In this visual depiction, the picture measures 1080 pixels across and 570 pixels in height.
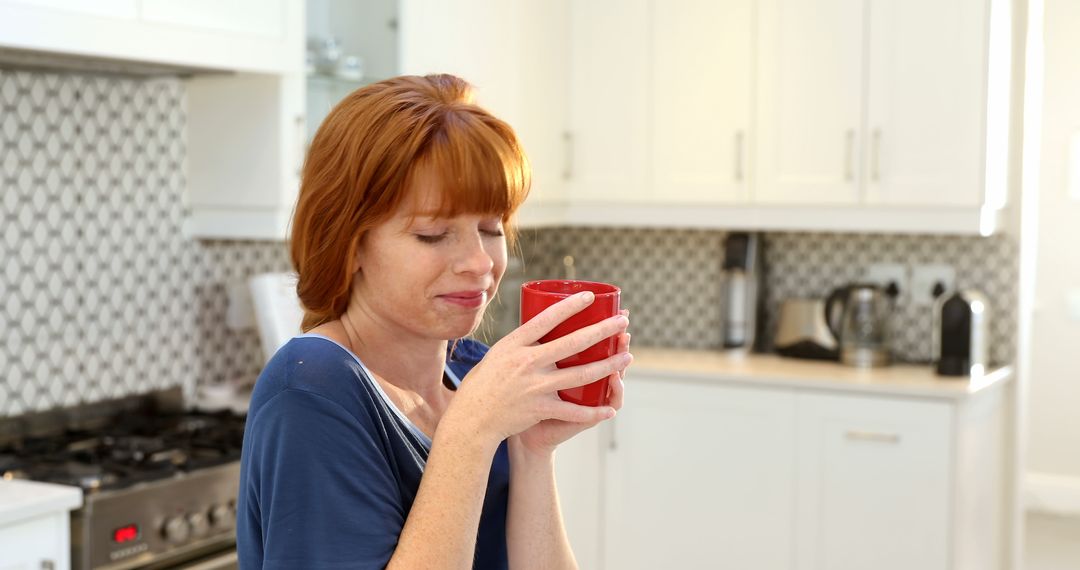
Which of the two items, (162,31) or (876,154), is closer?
(162,31)

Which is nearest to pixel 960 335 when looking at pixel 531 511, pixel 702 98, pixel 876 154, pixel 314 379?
pixel 876 154

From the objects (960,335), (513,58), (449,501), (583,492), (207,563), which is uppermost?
(513,58)

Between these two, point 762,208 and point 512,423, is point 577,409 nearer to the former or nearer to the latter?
point 512,423

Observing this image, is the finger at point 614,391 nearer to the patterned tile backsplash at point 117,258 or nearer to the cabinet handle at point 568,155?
the patterned tile backsplash at point 117,258

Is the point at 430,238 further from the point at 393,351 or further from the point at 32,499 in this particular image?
the point at 32,499

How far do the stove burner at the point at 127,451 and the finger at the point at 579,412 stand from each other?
5.22 ft

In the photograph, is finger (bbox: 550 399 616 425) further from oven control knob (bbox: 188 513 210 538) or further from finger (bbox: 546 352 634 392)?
oven control knob (bbox: 188 513 210 538)

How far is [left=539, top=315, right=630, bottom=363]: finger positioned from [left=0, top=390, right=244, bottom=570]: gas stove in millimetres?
1610

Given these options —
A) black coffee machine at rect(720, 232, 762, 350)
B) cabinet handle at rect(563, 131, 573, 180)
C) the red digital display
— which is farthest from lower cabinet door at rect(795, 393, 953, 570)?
the red digital display

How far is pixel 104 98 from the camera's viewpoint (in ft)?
9.55

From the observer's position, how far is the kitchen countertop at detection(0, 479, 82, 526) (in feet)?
6.86

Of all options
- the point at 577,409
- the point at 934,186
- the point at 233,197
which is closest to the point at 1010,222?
the point at 934,186

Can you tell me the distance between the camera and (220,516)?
2.52 m

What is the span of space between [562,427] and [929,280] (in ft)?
9.78
